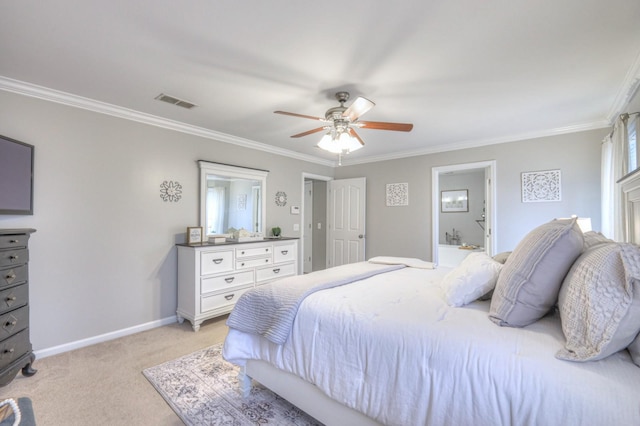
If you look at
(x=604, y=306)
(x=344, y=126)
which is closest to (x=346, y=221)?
(x=344, y=126)

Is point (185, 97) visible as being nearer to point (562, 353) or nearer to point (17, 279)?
point (17, 279)

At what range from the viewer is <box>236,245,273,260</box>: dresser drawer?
376 centimetres

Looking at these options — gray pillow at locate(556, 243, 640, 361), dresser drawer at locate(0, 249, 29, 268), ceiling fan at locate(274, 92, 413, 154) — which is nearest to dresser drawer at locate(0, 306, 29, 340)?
dresser drawer at locate(0, 249, 29, 268)

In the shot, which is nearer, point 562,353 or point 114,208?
point 562,353

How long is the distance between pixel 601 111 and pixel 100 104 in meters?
5.13

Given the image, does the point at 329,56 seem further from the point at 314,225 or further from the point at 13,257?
the point at 314,225

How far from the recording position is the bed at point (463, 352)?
99 centimetres

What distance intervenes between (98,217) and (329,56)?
2.71 metres

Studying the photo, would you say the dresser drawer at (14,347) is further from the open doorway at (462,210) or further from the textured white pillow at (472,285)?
the open doorway at (462,210)

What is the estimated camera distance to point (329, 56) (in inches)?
82.2

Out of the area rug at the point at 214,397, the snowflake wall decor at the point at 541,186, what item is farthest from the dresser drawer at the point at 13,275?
the snowflake wall decor at the point at 541,186

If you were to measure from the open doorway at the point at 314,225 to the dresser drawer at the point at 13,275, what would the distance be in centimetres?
449

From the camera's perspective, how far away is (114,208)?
10.1 feet

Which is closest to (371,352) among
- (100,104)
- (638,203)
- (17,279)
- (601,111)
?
(638,203)
